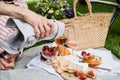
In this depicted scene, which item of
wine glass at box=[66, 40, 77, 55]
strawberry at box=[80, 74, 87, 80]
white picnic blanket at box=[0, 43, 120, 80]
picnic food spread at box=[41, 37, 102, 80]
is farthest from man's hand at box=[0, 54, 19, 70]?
strawberry at box=[80, 74, 87, 80]

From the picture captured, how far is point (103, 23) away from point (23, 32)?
4.32 feet

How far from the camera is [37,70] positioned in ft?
8.39

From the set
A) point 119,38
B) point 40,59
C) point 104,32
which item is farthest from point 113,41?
point 40,59

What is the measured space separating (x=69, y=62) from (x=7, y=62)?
479mm

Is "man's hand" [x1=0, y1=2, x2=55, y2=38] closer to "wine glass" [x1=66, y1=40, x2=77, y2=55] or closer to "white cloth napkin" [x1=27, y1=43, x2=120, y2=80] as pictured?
"white cloth napkin" [x1=27, y1=43, x2=120, y2=80]

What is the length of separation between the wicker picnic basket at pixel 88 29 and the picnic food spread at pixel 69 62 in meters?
0.13

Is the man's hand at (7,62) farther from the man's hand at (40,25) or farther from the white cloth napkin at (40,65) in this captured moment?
the man's hand at (40,25)

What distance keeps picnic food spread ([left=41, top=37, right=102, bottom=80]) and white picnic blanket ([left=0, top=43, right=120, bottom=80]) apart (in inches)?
2.2

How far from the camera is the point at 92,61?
274cm

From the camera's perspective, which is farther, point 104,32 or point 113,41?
point 113,41

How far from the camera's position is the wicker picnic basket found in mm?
3096

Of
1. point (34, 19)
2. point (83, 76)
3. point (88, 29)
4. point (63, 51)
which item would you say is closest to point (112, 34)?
point (88, 29)

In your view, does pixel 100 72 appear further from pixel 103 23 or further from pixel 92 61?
pixel 103 23

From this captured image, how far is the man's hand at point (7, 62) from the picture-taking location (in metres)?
2.75
